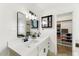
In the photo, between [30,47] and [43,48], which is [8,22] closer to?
[30,47]

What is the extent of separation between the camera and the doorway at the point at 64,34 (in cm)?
146

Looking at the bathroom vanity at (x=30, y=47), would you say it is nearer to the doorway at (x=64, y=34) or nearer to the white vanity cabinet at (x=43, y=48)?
the white vanity cabinet at (x=43, y=48)

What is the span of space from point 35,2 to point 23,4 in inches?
6.7

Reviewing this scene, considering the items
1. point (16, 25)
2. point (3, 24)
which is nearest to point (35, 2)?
point (16, 25)

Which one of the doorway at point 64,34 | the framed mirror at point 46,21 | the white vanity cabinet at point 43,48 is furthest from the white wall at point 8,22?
the doorway at point 64,34

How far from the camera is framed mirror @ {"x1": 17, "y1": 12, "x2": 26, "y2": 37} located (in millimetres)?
1477

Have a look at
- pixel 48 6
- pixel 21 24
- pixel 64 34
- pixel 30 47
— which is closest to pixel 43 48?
pixel 30 47

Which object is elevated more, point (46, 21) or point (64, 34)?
point (46, 21)

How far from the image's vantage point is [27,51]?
4.80 feet

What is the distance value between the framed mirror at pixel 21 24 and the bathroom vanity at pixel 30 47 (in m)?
0.10

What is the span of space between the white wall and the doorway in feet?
1.65

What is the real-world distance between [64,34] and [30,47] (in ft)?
1.66

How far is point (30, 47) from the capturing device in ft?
4.80

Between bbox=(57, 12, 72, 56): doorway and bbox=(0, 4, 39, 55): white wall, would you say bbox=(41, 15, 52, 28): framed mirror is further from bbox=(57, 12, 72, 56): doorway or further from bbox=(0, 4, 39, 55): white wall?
bbox=(0, 4, 39, 55): white wall
